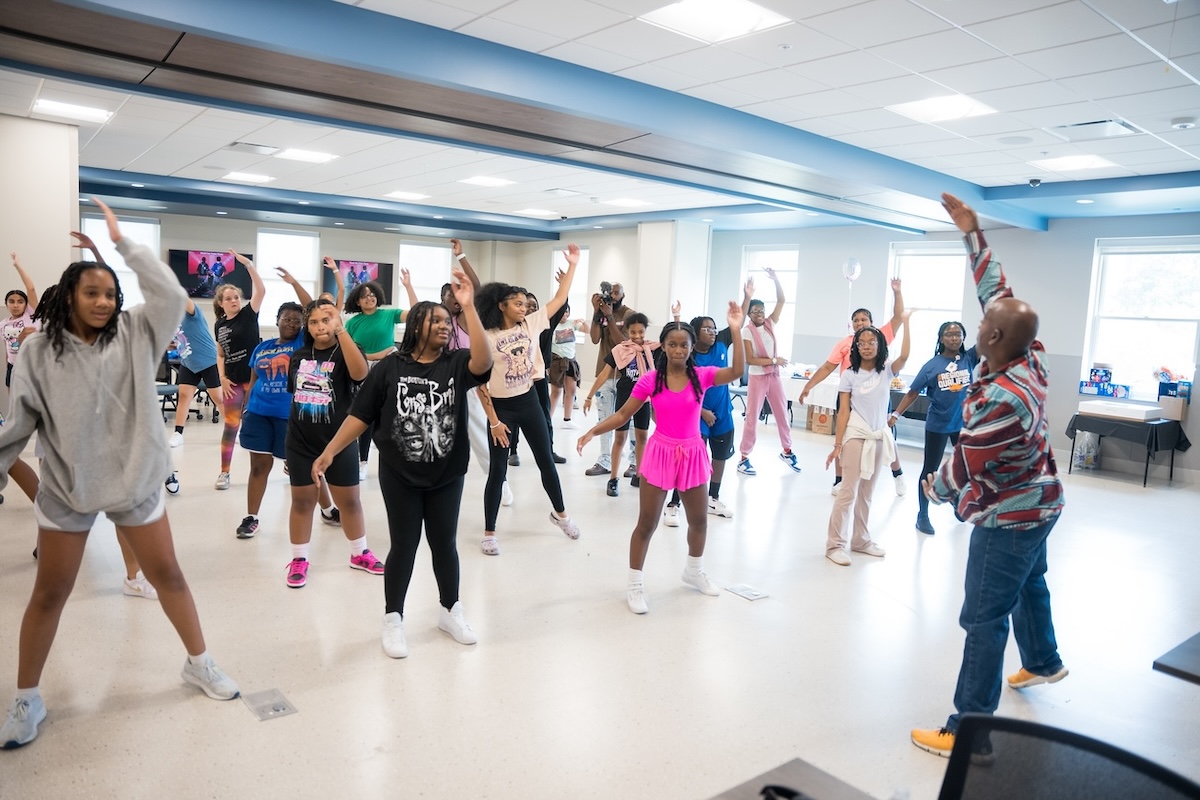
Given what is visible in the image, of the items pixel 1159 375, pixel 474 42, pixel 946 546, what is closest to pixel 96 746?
pixel 474 42

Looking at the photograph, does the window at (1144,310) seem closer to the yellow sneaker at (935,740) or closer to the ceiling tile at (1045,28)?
the ceiling tile at (1045,28)

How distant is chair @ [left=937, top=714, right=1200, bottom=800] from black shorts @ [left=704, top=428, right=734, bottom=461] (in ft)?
13.8

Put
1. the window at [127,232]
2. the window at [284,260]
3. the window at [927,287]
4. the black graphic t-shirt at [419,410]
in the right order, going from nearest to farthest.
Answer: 1. the black graphic t-shirt at [419,410]
2. the window at [927,287]
3. the window at [127,232]
4. the window at [284,260]

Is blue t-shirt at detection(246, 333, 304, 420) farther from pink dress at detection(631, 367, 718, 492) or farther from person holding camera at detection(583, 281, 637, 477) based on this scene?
person holding camera at detection(583, 281, 637, 477)

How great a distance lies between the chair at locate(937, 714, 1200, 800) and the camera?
3.67 ft

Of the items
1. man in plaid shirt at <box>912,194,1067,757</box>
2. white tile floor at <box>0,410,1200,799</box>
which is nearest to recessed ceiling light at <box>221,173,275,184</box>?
white tile floor at <box>0,410,1200,799</box>

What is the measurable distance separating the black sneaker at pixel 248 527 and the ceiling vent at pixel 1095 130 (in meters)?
6.24

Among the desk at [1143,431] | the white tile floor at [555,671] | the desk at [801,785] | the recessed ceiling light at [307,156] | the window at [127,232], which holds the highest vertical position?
the recessed ceiling light at [307,156]

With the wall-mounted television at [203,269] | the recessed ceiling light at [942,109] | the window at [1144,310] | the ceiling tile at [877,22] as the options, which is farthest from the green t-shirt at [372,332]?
the wall-mounted television at [203,269]

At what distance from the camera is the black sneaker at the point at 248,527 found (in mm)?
4676

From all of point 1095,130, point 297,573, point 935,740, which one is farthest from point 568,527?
point 1095,130

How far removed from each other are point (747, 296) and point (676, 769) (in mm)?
3448

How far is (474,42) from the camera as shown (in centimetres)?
479

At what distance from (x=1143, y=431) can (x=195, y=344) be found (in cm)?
918
